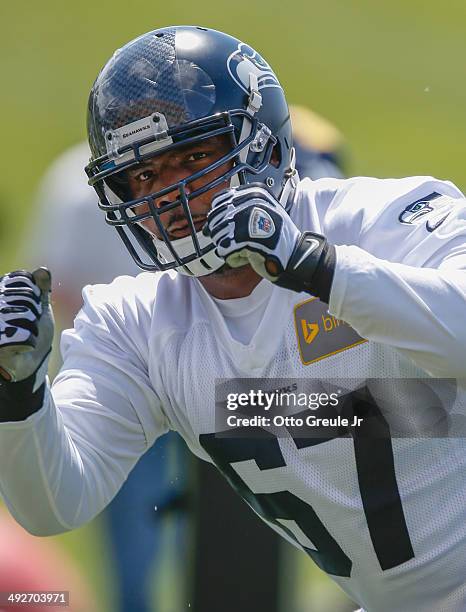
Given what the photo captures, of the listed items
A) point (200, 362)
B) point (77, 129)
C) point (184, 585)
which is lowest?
point (184, 585)

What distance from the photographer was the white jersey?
72.0 inches

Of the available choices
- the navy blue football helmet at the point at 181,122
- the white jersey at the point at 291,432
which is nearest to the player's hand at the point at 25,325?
the white jersey at the point at 291,432

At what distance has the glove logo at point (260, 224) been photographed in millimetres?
1576

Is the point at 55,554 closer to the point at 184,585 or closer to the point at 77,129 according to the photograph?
the point at 184,585

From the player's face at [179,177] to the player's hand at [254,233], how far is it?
266 mm

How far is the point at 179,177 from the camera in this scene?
1.93 m

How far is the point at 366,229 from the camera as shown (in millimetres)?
1854

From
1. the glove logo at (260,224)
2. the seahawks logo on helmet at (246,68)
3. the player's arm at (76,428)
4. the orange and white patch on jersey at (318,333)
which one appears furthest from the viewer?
the seahawks logo on helmet at (246,68)

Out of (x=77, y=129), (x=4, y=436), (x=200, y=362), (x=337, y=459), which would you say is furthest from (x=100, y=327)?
(x=77, y=129)

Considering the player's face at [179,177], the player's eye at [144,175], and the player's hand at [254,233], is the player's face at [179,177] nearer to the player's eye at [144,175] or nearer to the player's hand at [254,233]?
the player's eye at [144,175]

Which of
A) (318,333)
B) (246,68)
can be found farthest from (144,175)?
(318,333)

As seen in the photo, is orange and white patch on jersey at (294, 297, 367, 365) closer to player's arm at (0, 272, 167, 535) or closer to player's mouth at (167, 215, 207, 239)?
player's mouth at (167, 215, 207, 239)

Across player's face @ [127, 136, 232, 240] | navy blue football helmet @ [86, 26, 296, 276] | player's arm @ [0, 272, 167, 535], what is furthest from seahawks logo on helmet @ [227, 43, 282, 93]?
player's arm @ [0, 272, 167, 535]

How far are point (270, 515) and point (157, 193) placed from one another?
628 mm
